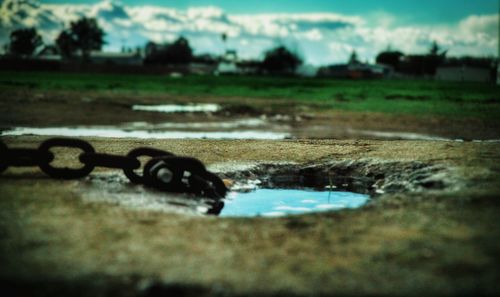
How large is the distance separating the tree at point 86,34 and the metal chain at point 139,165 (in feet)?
382

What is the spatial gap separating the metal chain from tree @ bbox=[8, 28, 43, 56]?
128 metres

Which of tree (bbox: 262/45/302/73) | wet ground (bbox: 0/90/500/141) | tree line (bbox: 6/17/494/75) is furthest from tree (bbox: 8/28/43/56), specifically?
wet ground (bbox: 0/90/500/141)

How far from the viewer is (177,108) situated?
77.2 ft

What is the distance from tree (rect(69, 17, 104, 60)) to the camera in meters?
113

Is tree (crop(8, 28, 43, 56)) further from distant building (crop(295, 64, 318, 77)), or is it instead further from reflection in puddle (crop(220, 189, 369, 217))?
reflection in puddle (crop(220, 189, 369, 217))

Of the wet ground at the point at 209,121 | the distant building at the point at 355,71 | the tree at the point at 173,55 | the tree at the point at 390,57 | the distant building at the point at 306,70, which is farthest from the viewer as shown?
the tree at the point at 390,57

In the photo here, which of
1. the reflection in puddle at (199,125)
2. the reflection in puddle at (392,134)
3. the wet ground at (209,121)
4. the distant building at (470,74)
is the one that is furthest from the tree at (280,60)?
the reflection in puddle at (392,134)

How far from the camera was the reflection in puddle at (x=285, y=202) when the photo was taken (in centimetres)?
532

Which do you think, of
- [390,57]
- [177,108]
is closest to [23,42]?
[390,57]

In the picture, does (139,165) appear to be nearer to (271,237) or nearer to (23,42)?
(271,237)

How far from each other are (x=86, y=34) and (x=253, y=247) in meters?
120

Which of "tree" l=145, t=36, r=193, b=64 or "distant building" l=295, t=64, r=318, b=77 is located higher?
"tree" l=145, t=36, r=193, b=64

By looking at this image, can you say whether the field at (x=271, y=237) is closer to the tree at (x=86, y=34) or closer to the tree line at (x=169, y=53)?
the tree line at (x=169, y=53)

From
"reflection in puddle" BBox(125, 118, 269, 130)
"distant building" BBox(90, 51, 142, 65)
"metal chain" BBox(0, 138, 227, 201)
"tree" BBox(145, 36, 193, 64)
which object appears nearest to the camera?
"metal chain" BBox(0, 138, 227, 201)
